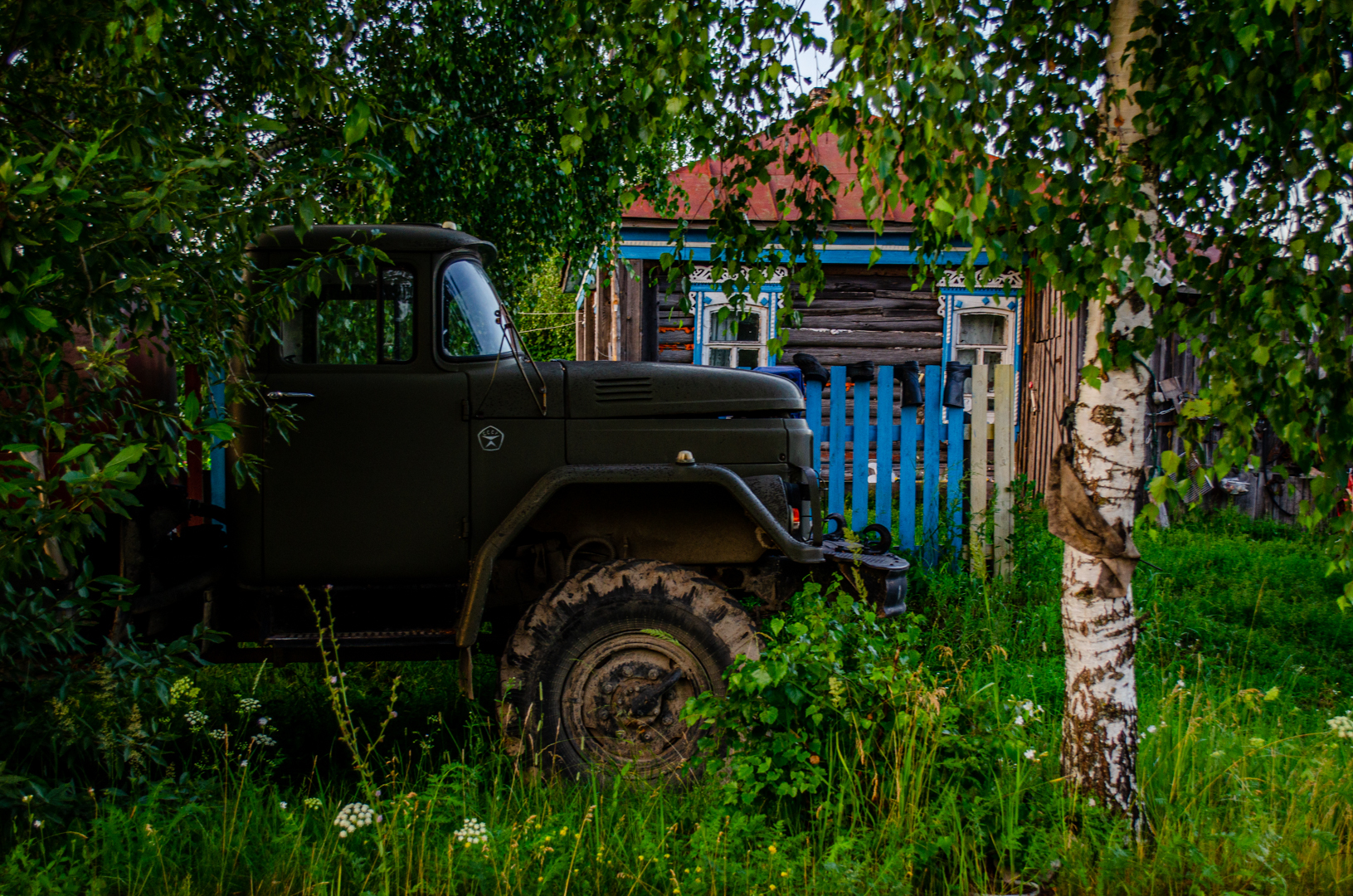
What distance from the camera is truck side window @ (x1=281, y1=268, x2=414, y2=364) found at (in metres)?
3.56

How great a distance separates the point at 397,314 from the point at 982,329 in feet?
33.3

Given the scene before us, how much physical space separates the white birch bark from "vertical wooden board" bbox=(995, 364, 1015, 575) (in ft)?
9.55

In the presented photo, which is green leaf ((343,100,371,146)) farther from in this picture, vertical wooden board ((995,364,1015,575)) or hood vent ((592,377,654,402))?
vertical wooden board ((995,364,1015,575))

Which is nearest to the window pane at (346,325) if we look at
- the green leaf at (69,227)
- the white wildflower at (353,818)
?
the green leaf at (69,227)

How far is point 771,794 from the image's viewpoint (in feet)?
9.45

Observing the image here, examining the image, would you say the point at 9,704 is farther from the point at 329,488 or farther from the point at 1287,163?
the point at 1287,163

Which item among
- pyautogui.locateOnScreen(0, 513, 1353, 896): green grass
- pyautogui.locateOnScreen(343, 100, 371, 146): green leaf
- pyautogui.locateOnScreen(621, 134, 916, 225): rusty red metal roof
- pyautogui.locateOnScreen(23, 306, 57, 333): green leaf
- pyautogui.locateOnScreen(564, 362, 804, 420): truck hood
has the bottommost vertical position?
pyautogui.locateOnScreen(0, 513, 1353, 896): green grass

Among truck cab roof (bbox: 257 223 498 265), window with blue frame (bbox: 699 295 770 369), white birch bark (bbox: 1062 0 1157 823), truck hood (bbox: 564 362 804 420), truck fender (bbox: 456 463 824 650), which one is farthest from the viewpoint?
window with blue frame (bbox: 699 295 770 369)

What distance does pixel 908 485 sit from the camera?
5.86 m

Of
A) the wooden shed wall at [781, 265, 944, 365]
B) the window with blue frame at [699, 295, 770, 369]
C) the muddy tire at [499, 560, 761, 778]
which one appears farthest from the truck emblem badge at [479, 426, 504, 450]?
the wooden shed wall at [781, 265, 944, 365]

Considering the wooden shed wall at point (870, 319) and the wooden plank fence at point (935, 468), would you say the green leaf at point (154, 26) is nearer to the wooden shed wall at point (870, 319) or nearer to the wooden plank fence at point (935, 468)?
the wooden plank fence at point (935, 468)

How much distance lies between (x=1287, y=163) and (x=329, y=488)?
3529mm

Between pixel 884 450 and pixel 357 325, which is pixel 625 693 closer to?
pixel 357 325

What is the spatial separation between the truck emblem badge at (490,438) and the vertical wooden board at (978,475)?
3557 millimetres
